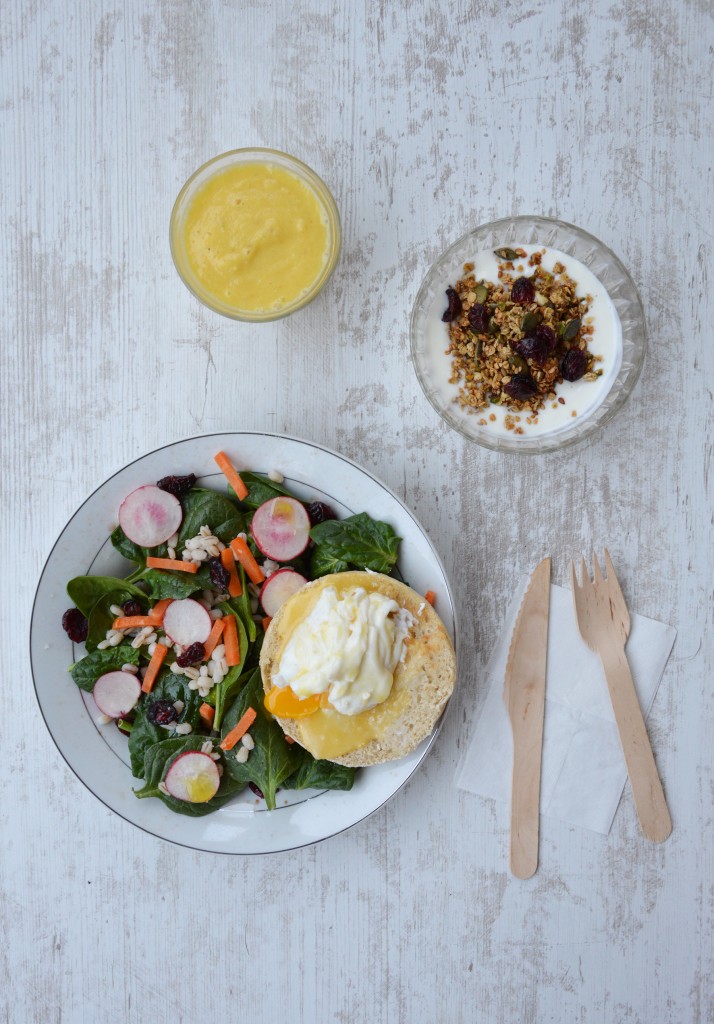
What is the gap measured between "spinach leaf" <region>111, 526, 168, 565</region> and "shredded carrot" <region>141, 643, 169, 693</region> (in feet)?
0.76

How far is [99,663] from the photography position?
2.07 metres

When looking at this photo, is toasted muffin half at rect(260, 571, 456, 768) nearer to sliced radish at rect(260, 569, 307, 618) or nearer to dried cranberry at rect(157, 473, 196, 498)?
sliced radish at rect(260, 569, 307, 618)

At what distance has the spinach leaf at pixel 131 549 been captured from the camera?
6.76 ft

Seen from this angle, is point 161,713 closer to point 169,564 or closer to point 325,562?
point 169,564

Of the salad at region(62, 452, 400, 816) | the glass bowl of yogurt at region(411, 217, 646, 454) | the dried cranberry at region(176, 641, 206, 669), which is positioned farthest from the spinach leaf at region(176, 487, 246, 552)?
the glass bowl of yogurt at region(411, 217, 646, 454)

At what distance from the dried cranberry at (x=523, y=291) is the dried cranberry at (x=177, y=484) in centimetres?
94

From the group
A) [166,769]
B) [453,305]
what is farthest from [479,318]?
[166,769]

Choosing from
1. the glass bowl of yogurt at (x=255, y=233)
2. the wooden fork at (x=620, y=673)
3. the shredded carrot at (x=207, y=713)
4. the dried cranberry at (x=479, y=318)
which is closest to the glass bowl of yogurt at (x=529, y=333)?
the dried cranberry at (x=479, y=318)

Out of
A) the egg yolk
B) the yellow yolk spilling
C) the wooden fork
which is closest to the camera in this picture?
the egg yolk

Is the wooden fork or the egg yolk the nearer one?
the egg yolk

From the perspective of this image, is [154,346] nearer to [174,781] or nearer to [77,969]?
[174,781]

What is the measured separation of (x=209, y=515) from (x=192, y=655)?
357 millimetres

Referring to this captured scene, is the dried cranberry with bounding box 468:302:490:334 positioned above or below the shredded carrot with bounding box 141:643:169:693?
above

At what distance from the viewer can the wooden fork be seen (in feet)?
7.00
